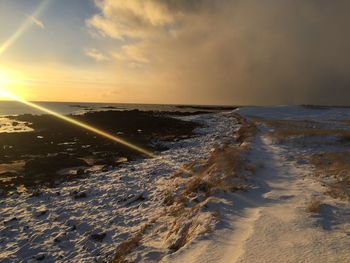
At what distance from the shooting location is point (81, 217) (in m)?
11.9

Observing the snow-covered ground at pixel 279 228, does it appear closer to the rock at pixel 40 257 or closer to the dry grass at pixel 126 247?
the dry grass at pixel 126 247

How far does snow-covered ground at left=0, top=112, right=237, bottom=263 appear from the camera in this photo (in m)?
9.56

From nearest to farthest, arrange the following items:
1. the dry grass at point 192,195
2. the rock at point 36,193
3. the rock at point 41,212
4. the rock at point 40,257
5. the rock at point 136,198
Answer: the dry grass at point 192,195
the rock at point 40,257
the rock at point 41,212
the rock at point 136,198
the rock at point 36,193

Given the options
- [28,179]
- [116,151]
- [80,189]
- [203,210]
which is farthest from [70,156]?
[203,210]

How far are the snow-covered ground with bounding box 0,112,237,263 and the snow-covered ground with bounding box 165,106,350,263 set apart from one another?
198 cm

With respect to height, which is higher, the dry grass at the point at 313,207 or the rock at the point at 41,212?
the dry grass at the point at 313,207

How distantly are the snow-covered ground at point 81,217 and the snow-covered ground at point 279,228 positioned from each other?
1.98 metres

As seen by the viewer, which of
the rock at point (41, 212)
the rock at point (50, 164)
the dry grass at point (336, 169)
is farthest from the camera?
the rock at point (50, 164)

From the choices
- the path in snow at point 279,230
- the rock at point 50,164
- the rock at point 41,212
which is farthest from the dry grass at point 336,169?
the rock at point 50,164

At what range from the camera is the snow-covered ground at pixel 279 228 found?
6.80 metres

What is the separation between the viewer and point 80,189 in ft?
51.1

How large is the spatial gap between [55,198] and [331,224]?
11.7 m

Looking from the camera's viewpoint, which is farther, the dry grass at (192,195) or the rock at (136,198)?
the rock at (136,198)

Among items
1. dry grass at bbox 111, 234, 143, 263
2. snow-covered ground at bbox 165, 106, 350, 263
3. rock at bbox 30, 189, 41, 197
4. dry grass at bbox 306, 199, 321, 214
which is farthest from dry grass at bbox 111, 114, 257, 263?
rock at bbox 30, 189, 41, 197
